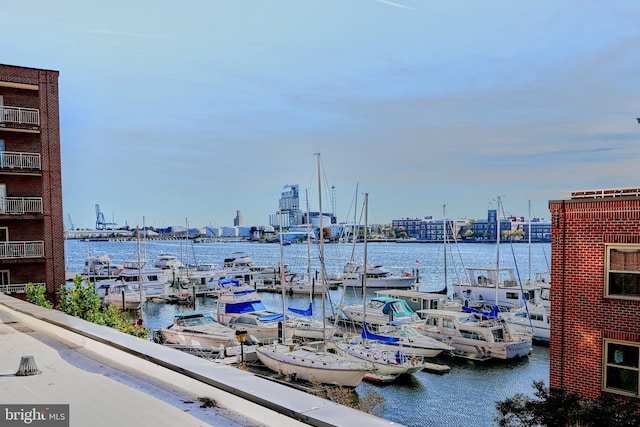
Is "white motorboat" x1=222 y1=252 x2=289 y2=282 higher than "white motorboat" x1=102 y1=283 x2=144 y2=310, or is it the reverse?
"white motorboat" x1=102 y1=283 x2=144 y2=310

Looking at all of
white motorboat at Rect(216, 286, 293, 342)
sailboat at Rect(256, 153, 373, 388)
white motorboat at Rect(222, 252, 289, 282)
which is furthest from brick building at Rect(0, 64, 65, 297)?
white motorboat at Rect(222, 252, 289, 282)

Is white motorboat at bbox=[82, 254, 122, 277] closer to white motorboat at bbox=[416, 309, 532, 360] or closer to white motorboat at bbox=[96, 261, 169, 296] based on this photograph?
white motorboat at bbox=[96, 261, 169, 296]

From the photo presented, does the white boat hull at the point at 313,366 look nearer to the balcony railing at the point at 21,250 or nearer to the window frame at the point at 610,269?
the balcony railing at the point at 21,250

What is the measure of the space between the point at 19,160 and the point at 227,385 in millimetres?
26303

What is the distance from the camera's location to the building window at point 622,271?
12.9 m

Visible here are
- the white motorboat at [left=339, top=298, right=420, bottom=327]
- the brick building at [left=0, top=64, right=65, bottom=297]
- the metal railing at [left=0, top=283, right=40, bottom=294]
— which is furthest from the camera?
the white motorboat at [left=339, top=298, right=420, bottom=327]

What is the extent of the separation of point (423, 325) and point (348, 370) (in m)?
12.7

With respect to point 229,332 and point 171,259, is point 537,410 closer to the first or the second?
point 229,332

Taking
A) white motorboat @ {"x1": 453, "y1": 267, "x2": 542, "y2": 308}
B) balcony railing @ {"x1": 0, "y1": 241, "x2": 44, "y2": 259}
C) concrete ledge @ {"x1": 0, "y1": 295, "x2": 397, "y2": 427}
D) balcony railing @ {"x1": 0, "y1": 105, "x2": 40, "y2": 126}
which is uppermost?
balcony railing @ {"x1": 0, "y1": 105, "x2": 40, "y2": 126}

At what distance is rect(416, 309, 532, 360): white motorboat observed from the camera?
99.7 ft

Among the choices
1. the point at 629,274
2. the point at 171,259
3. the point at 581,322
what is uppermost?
the point at 629,274

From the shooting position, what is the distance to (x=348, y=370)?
2314 centimetres

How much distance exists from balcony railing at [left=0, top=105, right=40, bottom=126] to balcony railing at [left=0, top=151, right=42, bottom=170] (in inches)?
59.9

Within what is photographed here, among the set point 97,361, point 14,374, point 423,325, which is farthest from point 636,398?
point 423,325
